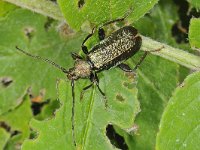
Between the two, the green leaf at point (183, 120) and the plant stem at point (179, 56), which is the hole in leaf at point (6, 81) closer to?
the plant stem at point (179, 56)

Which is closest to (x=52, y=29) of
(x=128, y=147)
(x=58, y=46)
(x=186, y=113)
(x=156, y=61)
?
(x=58, y=46)

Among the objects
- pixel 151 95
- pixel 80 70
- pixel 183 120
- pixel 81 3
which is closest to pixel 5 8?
pixel 80 70

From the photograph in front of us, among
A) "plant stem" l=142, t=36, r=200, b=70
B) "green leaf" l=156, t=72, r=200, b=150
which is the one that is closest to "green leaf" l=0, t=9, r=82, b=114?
"plant stem" l=142, t=36, r=200, b=70

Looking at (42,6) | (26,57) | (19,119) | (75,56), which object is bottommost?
(19,119)

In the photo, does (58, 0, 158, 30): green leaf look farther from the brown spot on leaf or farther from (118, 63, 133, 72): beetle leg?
(118, 63, 133, 72): beetle leg

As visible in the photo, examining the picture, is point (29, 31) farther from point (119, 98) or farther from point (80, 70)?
point (119, 98)

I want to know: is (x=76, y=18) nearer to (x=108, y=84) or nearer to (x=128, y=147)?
(x=108, y=84)
